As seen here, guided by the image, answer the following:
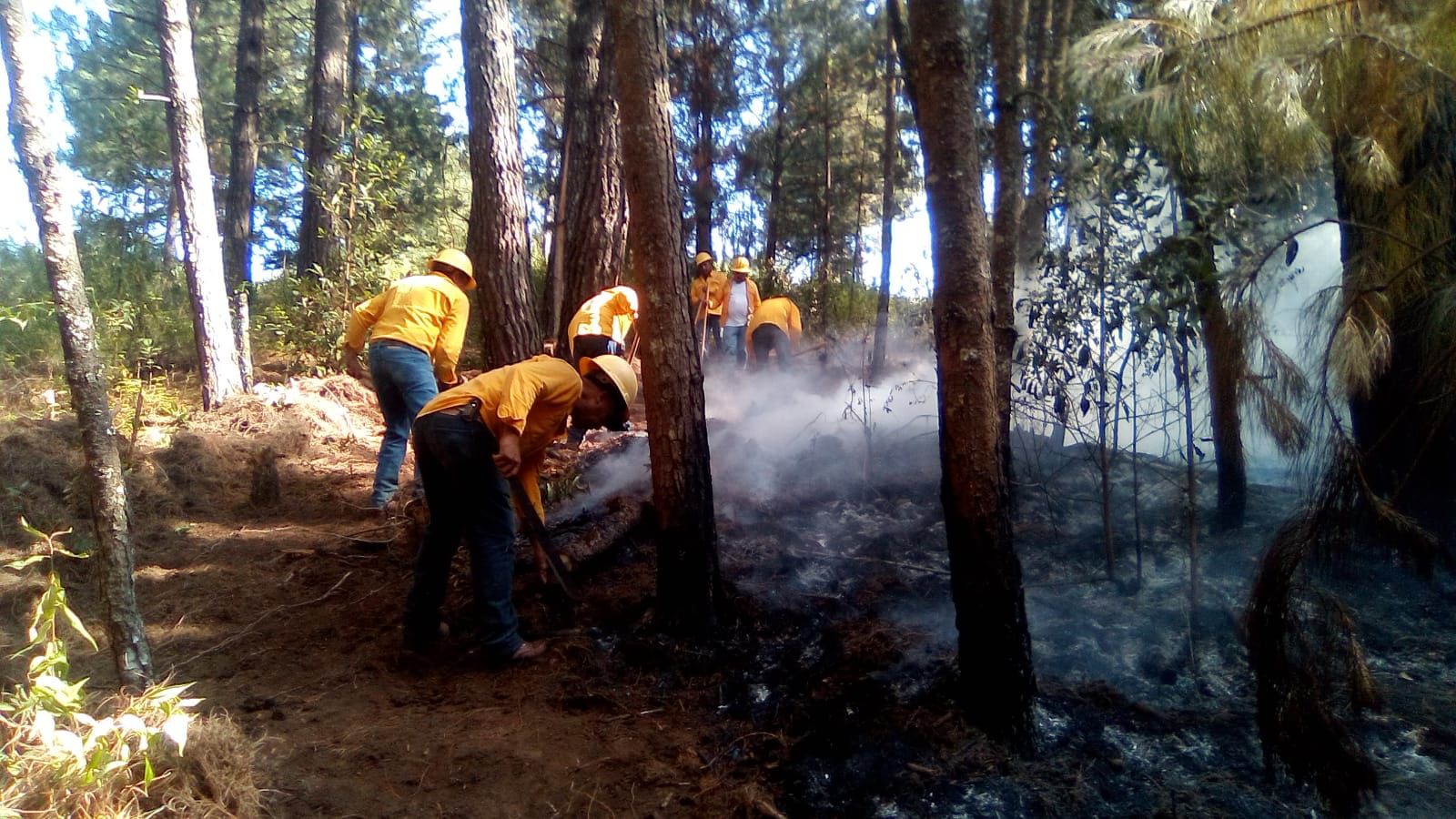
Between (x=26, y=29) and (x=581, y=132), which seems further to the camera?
(x=581, y=132)

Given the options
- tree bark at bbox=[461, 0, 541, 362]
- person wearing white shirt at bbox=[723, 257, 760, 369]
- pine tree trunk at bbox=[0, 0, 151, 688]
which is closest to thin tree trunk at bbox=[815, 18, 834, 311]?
person wearing white shirt at bbox=[723, 257, 760, 369]

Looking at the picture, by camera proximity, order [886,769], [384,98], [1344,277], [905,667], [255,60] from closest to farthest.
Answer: [886,769]
[1344,277]
[905,667]
[255,60]
[384,98]

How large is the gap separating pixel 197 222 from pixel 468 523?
5.85 m

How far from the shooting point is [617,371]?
4.16 m

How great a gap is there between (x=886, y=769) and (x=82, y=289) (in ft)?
10.9

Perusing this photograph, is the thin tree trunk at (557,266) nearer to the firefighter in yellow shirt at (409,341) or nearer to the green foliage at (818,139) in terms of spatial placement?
the firefighter in yellow shirt at (409,341)

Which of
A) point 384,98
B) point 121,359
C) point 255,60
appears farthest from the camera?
point 384,98

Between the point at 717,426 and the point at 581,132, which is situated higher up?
the point at 581,132

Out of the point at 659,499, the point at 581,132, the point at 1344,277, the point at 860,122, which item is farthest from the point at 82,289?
the point at 860,122

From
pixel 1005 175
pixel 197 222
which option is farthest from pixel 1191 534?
pixel 197 222

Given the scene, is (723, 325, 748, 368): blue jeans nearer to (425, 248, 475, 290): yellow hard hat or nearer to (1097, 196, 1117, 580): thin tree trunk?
(425, 248, 475, 290): yellow hard hat

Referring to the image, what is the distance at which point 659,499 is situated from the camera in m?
4.32

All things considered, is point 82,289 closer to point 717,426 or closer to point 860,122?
point 717,426

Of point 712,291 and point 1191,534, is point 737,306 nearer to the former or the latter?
point 712,291
